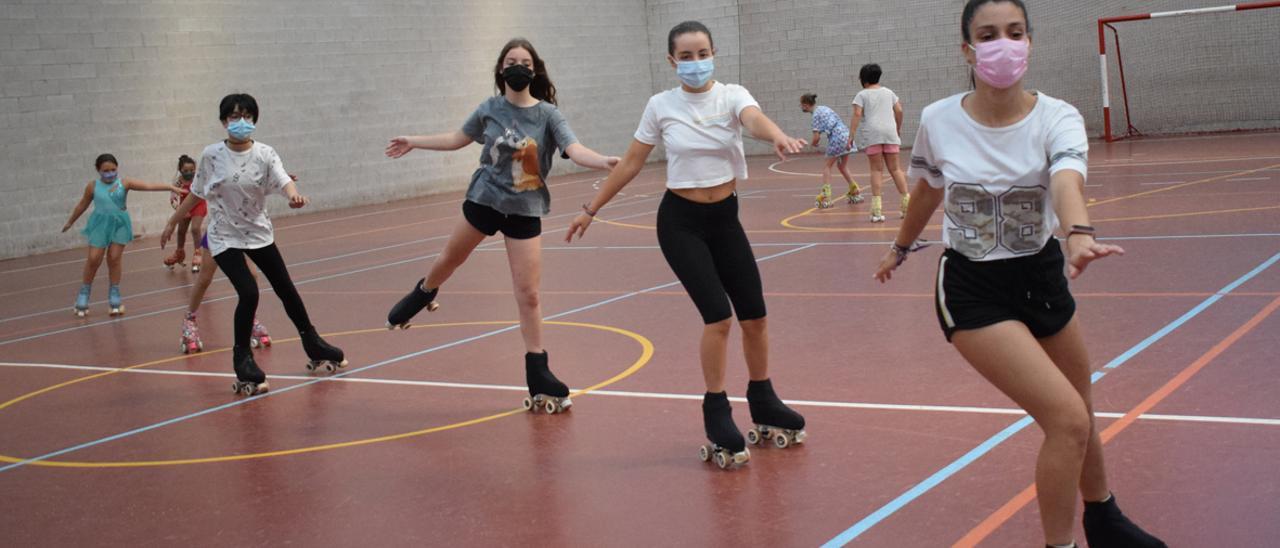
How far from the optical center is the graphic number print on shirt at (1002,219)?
3686mm

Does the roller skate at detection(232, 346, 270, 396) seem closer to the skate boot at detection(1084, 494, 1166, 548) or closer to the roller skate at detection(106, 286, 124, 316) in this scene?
the roller skate at detection(106, 286, 124, 316)

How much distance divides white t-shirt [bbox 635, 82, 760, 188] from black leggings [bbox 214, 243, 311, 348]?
10.9 ft

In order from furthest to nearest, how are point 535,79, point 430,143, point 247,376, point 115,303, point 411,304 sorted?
point 115,303, point 247,376, point 411,304, point 430,143, point 535,79

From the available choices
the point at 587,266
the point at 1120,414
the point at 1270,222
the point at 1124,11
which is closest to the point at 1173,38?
the point at 1124,11

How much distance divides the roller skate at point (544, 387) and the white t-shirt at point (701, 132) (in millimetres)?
1572

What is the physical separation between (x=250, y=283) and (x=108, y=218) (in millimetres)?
5659

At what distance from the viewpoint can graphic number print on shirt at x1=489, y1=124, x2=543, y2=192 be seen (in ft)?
21.6

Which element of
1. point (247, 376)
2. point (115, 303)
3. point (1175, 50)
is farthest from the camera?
point (1175, 50)

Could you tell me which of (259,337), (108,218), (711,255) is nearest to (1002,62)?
(711,255)

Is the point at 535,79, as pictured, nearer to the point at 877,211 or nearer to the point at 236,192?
the point at 236,192

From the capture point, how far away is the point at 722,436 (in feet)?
17.7

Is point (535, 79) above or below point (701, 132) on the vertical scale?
above

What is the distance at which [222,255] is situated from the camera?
313 inches

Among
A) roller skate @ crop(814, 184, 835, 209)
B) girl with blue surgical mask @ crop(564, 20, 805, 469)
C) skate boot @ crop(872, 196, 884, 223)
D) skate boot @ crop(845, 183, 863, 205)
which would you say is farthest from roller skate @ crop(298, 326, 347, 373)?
skate boot @ crop(845, 183, 863, 205)
